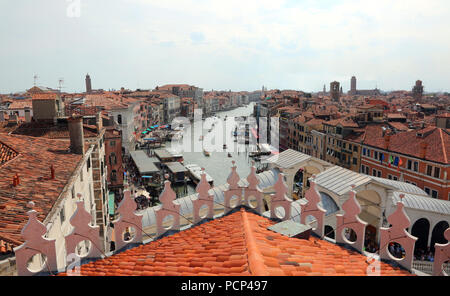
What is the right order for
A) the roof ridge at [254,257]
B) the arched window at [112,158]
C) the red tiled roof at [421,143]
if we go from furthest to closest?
the arched window at [112,158] → the red tiled roof at [421,143] → the roof ridge at [254,257]

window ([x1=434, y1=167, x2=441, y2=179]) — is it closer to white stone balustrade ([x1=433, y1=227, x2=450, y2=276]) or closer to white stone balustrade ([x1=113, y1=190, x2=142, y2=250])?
white stone balustrade ([x1=433, y1=227, x2=450, y2=276])

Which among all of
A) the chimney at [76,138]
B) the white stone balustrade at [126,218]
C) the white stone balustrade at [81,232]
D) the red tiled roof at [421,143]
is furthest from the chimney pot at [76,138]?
the red tiled roof at [421,143]

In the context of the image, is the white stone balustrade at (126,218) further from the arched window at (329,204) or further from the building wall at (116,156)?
the building wall at (116,156)

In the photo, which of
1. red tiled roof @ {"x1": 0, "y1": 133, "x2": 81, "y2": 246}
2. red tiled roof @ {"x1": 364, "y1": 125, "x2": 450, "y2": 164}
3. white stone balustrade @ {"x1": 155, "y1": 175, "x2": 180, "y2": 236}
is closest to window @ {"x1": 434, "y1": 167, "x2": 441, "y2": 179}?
red tiled roof @ {"x1": 364, "y1": 125, "x2": 450, "y2": 164}

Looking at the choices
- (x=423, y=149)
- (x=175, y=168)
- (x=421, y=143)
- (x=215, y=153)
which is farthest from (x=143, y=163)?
(x=423, y=149)

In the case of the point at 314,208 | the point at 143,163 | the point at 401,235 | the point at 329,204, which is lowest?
the point at 143,163

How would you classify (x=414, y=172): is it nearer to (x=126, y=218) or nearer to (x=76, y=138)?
(x=76, y=138)
